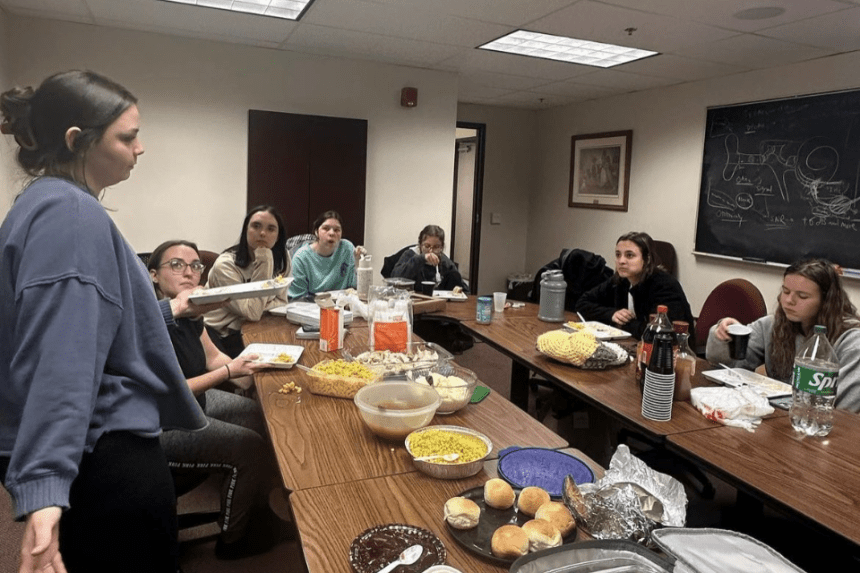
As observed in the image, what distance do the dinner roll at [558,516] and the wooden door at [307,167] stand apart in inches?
153

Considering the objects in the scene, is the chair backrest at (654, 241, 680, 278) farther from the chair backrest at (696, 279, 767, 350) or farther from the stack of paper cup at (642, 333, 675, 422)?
the stack of paper cup at (642, 333, 675, 422)

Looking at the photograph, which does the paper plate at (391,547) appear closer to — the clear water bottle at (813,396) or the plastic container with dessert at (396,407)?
the plastic container with dessert at (396,407)

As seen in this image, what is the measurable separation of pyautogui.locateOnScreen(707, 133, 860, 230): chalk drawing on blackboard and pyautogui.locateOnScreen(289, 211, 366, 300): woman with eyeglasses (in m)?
3.05

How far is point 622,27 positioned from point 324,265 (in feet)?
7.75

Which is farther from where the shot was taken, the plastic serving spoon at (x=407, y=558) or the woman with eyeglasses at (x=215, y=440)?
the woman with eyeglasses at (x=215, y=440)

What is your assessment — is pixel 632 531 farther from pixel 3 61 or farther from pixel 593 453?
pixel 3 61

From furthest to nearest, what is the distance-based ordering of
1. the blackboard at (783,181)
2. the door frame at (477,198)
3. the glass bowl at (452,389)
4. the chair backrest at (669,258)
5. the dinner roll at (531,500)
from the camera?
the door frame at (477,198) < the chair backrest at (669,258) < the blackboard at (783,181) < the glass bowl at (452,389) < the dinner roll at (531,500)

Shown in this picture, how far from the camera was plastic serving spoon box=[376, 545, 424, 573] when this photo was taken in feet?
3.05

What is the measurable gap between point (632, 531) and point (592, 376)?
110cm

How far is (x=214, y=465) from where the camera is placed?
6.36 feet

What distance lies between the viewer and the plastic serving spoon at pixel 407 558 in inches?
36.6

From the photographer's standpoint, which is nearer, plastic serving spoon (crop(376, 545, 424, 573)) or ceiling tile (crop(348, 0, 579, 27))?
plastic serving spoon (crop(376, 545, 424, 573))

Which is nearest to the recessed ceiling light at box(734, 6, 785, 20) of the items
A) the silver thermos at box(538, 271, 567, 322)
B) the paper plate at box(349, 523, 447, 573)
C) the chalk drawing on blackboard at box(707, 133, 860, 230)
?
the chalk drawing on blackboard at box(707, 133, 860, 230)

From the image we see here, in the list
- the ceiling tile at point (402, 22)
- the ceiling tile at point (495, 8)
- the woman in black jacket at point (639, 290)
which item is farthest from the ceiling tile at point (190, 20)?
the woman in black jacket at point (639, 290)
